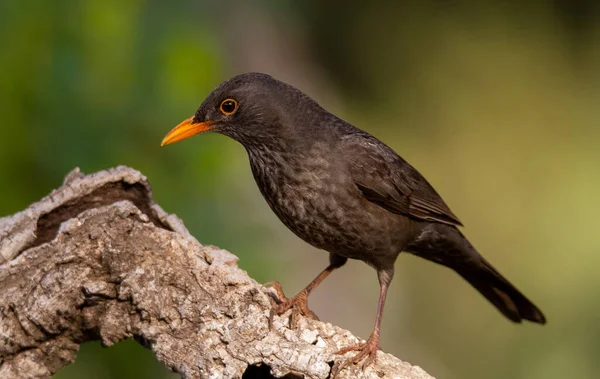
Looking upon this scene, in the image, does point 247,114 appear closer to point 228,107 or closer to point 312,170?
point 228,107

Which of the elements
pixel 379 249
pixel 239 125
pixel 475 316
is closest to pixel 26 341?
pixel 239 125

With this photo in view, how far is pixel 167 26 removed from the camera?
22.3ft

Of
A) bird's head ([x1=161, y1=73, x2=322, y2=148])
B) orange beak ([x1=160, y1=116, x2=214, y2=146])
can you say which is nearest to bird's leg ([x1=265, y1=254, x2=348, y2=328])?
bird's head ([x1=161, y1=73, x2=322, y2=148])

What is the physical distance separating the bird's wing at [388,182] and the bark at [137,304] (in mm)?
1202

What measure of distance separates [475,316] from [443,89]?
3.49 metres

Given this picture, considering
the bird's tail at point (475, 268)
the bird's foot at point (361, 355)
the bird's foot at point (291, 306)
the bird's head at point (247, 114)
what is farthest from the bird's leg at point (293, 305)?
the bird's head at point (247, 114)

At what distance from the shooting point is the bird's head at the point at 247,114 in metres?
5.60

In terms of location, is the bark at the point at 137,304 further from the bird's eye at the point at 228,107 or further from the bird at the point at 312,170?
the bird's eye at the point at 228,107

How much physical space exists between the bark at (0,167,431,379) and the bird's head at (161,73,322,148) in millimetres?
949

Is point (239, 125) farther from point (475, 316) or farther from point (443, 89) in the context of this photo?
point (443, 89)

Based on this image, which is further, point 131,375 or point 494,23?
point 494,23

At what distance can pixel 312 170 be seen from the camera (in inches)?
217

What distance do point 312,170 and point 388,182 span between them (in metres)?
0.66

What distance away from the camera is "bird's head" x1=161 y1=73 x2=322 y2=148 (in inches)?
220
